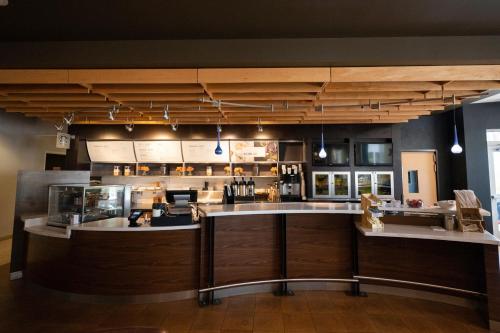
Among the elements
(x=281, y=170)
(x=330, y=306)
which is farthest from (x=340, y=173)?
(x=330, y=306)

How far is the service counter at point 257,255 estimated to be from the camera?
3.09 m

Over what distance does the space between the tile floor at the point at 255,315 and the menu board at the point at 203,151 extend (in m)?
3.61

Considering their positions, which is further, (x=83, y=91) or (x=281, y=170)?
(x=281, y=170)

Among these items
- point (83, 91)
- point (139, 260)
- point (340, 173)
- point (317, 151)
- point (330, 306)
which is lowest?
point (330, 306)

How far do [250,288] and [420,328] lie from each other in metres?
1.92

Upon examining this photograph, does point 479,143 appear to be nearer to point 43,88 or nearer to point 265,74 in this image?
point 265,74

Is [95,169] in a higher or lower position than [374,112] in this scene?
lower

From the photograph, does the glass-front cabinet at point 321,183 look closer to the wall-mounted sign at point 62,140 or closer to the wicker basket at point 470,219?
the wicker basket at point 470,219

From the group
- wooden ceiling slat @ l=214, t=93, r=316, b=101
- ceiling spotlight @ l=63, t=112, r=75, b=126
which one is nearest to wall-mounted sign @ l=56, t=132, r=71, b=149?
ceiling spotlight @ l=63, t=112, r=75, b=126

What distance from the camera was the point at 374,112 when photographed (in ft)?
16.7

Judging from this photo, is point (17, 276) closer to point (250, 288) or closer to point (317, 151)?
point (250, 288)

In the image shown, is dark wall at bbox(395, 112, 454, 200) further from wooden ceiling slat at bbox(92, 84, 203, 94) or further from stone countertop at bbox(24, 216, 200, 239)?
stone countertop at bbox(24, 216, 200, 239)

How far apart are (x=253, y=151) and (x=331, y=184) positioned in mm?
2065

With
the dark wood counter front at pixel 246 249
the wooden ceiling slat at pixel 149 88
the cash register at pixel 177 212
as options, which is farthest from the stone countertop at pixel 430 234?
the wooden ceiling slat at pixel 149 88
